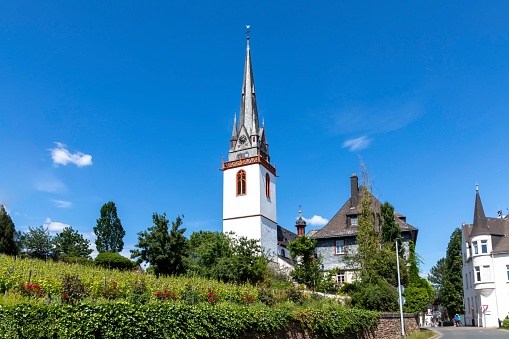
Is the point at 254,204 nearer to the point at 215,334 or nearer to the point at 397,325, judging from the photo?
the point at 397,325

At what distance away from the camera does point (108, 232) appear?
70312 mm

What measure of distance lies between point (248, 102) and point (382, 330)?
130ft

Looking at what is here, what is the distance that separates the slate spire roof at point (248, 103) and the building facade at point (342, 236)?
15607 millimetres

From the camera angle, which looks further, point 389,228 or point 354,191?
point 354,191

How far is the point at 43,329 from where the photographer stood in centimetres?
959

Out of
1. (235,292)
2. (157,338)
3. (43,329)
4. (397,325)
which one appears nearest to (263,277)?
(397,325)

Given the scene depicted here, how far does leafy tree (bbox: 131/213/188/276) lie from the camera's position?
30.0 metres

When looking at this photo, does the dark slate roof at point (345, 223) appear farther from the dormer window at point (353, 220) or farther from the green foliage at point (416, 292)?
the green foliage at point (416, 292)

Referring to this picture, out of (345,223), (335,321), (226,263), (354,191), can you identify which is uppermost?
(354,191)

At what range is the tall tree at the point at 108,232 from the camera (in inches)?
2746

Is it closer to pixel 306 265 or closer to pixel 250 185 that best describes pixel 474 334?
pixel 306 265

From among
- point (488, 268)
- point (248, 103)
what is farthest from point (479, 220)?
point (248, 103)

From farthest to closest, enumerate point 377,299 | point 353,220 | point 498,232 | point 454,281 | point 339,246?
point 454,281 → point 353,220 → point 339,246 → point 498,232 → point 377,299

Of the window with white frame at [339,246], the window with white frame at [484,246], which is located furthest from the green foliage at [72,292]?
the window with white frame at [484,246]
